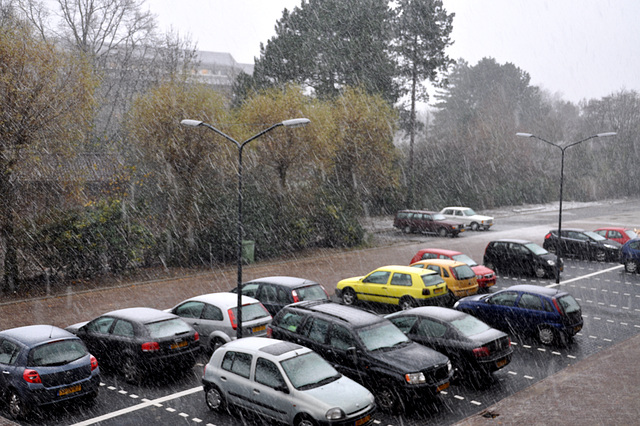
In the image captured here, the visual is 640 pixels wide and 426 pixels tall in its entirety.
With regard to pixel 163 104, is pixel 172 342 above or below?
below

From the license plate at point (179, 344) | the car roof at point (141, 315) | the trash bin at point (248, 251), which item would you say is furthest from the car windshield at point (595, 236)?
the car roof at point (141, 315)

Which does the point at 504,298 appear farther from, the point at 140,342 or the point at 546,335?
the point at 140,342

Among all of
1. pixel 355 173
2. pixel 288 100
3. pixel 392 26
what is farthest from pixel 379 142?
pixel 392 26

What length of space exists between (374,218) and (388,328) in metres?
34.6

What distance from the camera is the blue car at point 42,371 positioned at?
9.45 m

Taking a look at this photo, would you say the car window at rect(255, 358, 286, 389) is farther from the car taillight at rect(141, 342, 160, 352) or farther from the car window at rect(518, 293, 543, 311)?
the car window at rect(518, 293, 543, 311)

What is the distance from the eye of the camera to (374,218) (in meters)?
45.6

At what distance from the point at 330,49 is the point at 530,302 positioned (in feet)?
107

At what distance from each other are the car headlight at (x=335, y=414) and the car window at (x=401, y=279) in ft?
27.5

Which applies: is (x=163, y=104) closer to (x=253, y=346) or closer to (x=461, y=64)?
(x=253, y=346)

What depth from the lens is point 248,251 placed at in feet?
82.9

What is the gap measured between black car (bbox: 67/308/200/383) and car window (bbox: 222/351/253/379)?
1950 mm

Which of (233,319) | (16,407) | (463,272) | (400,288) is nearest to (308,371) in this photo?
(233,319)

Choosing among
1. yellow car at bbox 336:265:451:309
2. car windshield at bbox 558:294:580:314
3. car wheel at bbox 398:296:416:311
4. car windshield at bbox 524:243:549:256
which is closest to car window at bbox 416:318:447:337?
car windshield at bbox 558:294:580:314
